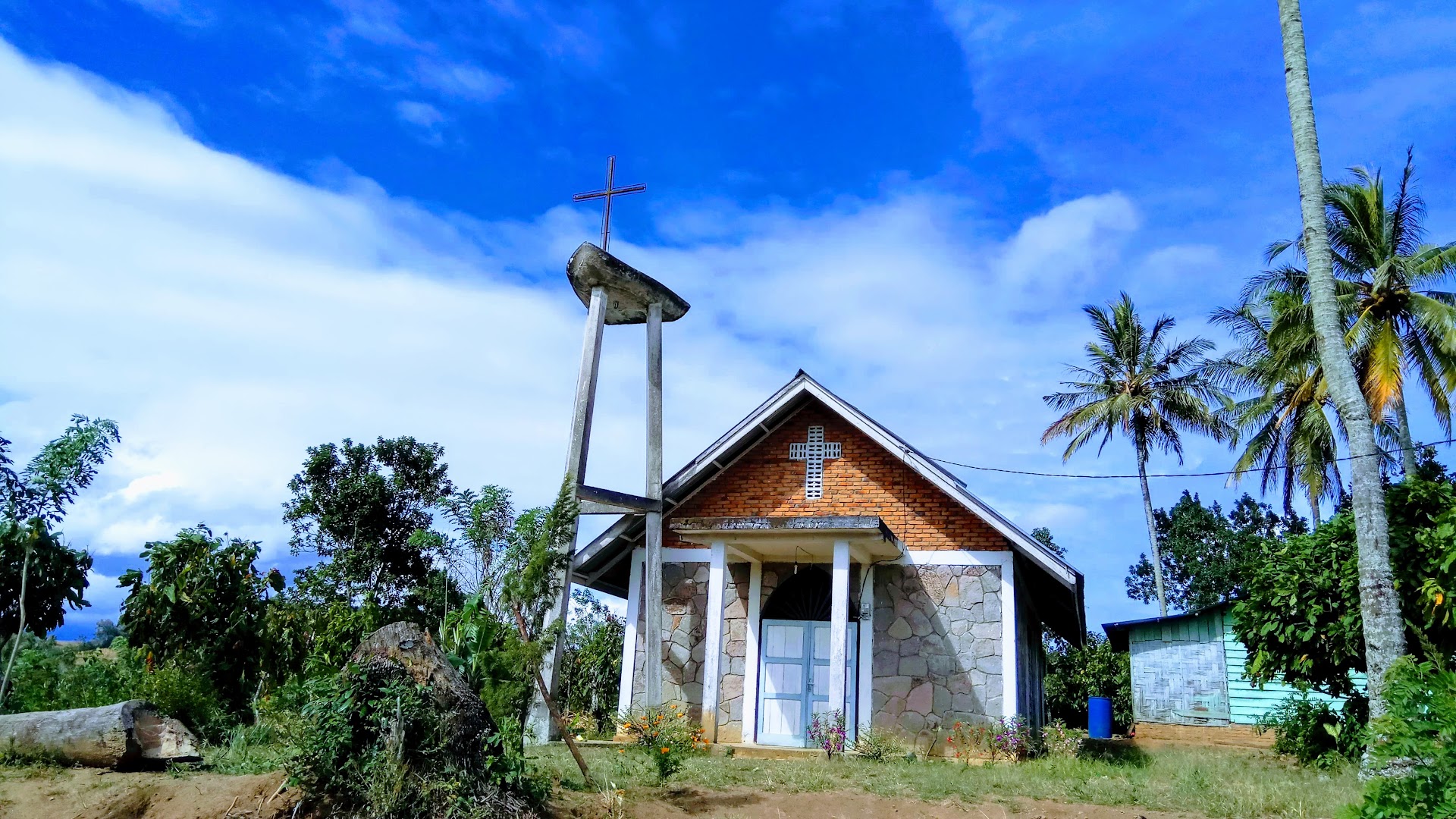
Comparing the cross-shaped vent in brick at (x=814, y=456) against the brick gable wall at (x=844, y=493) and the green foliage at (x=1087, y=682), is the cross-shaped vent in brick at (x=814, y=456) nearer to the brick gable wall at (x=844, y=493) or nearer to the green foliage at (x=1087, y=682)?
the brick gable wall at (x=844, y=493)

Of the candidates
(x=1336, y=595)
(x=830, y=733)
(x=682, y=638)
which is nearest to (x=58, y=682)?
(x=682, y=638)

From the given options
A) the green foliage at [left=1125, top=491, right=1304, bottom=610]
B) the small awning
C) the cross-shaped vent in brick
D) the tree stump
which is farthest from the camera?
the green foliage at [left=1125, top=491, right=1304, bottom=610]

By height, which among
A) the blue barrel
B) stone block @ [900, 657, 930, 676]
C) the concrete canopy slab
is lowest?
the blue barrel

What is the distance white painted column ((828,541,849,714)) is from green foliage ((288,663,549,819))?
20.3 feet

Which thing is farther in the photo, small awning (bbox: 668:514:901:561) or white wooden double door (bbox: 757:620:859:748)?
white wooden double door (bbox: 757:620:859:748)

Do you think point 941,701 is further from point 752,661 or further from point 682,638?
point 682,638

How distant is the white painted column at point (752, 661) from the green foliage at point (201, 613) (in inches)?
255

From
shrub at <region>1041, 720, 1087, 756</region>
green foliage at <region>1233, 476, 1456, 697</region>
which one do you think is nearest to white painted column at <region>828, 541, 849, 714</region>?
shrub at <region>1041, 720, 1087, 756</region>

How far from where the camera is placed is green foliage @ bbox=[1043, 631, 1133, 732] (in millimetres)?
29172

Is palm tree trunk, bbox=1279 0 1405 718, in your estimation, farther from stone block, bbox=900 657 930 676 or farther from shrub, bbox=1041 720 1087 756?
stone block, bbox=900 657 930 676

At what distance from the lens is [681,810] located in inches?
353

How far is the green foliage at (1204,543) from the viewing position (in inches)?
1538

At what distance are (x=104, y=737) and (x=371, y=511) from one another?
1324cm

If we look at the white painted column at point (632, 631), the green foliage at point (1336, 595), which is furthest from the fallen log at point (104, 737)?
the green foliage at point (1336, 595)
